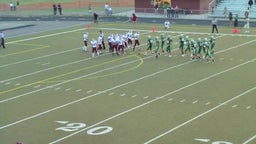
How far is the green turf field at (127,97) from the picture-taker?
1628cm

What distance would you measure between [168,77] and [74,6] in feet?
137

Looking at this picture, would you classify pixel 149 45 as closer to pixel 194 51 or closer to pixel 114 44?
pixel 114 44

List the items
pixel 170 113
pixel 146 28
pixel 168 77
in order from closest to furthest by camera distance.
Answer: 1. pixel 170 113
2. pixel 168 77
3. pixel 146 28

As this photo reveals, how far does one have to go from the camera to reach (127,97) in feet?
68.2

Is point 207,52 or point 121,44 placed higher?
point 121,44

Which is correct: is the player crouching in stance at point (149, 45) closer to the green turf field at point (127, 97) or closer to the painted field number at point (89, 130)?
the green turf field at point (127, 97)

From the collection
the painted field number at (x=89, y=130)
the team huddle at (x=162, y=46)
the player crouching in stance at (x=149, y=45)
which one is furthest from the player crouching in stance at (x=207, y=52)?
the painted field number at (x=89, y=130)

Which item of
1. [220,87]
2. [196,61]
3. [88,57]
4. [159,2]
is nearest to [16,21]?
[159,2]

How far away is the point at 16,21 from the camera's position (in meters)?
49.9

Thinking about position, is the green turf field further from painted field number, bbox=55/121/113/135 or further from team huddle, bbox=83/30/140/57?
team huddle, bbox=83/30/140/57

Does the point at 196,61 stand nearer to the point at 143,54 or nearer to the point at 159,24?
the point at 143,54

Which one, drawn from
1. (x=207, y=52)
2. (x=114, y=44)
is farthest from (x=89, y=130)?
(x=114, y=44)

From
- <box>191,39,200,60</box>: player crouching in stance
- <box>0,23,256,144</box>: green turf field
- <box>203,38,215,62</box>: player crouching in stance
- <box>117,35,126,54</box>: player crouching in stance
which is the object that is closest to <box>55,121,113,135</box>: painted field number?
<box>0,23,256,144</box>: green turf field

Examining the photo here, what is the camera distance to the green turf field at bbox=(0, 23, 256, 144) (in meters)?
16.3
